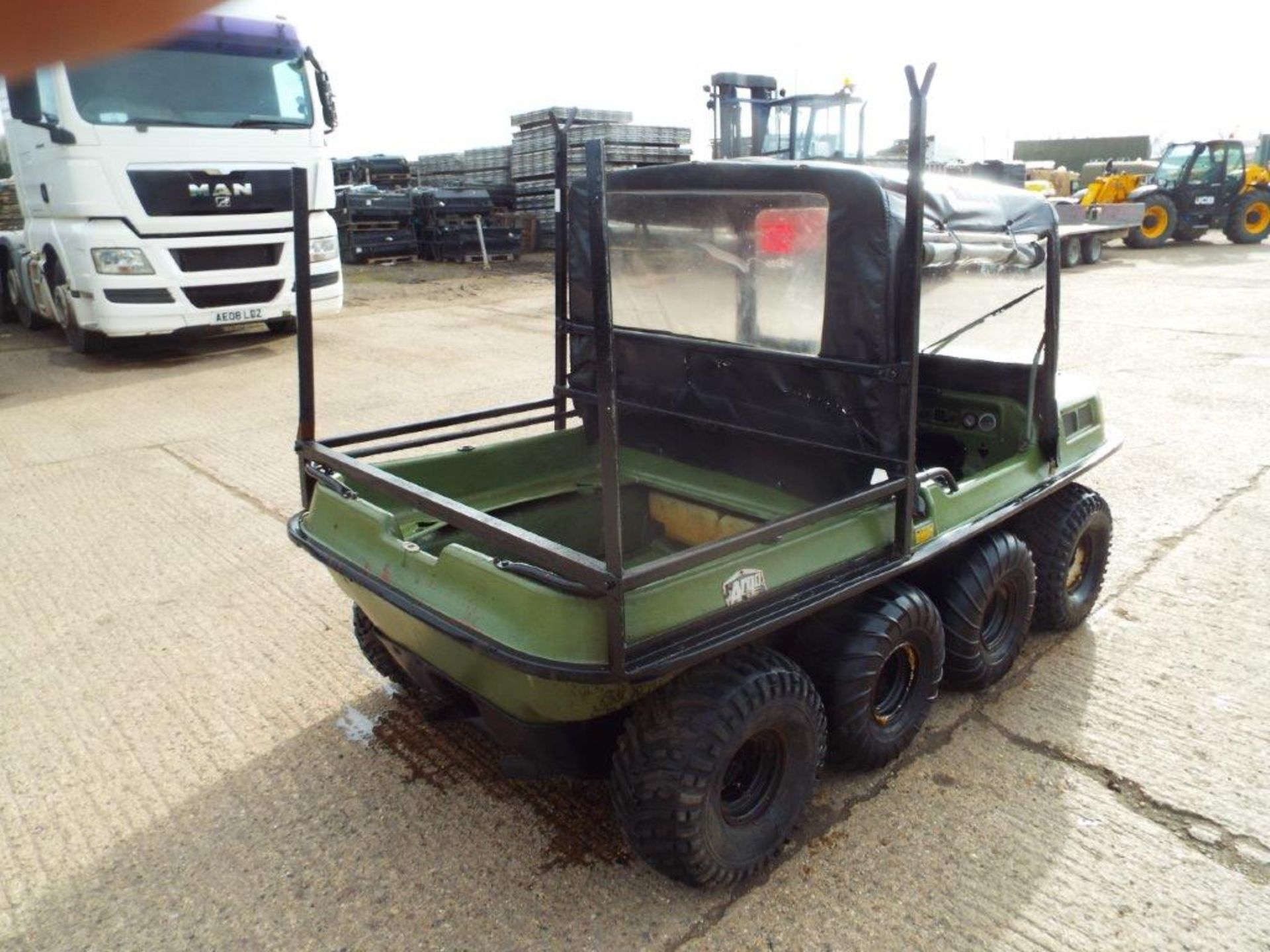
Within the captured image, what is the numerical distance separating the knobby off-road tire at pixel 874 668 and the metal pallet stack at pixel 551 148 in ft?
45.6

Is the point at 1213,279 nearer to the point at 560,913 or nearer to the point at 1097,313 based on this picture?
the point at 1097,313

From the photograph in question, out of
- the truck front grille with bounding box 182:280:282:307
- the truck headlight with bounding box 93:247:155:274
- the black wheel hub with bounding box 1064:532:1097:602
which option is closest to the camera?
the black wheel hub with bounding box 1064:532:1097:602

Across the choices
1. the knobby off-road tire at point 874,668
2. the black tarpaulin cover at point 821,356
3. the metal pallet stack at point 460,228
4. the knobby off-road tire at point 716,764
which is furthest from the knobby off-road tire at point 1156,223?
the knobby off-road tire at point 716,764

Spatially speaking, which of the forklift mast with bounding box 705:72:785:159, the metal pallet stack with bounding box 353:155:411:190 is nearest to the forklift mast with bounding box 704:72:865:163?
the forklift mast with bounding box 705:72:785:159

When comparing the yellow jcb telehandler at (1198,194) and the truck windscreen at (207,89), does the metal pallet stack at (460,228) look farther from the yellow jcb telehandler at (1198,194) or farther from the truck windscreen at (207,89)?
the yellow jcb telehandler at (1198,194)

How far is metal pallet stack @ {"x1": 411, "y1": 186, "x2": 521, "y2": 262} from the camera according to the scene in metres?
16.9

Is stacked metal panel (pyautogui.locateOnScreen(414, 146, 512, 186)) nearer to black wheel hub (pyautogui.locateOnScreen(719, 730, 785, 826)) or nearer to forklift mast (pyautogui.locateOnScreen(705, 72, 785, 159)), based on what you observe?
forklift mast (pyautogui.locateOnScreen(705, 72, 785, 159))

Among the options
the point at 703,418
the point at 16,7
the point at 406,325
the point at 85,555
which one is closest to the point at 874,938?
the point at 703,418

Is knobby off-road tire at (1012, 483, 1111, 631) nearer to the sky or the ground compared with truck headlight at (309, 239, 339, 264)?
nearer to the ground

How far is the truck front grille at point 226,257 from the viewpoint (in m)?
8.52

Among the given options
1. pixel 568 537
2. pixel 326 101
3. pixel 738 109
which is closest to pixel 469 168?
pixel 738 109

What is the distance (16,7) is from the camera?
1.60 feet

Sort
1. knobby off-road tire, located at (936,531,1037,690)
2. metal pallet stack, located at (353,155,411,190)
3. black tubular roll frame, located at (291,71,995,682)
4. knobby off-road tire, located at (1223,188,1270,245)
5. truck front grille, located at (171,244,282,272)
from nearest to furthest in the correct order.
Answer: black tubular roll frame, located at (291,71,995,682) < knobby off-road tire, located at (936,531,1037,690) < truck front grille, located at (171,244,282,272) < knobby off-road tire, located at (1223,188,1270,245) < metal pallet stack, located at (353,155,411,190)

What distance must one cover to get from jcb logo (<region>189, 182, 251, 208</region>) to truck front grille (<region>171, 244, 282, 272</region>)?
41 centimetres
